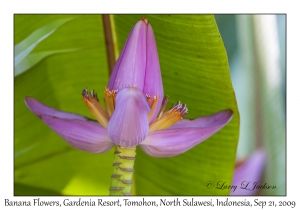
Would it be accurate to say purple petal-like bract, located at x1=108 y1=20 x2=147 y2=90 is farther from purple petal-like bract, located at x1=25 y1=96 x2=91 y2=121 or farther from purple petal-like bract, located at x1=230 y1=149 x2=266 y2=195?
purple petal-like bract, located at x1=230 y1=149 x2=266 y2=195

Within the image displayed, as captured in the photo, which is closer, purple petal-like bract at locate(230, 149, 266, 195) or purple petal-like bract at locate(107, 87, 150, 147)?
purple petal-like bract at locate(107, 87, 150, 147)

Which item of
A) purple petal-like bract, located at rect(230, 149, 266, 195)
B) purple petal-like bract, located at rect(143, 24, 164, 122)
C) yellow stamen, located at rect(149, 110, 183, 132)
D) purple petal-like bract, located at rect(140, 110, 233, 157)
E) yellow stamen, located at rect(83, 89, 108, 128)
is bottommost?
purple petal-like bract, located at rect(230, 149, 266, 195)

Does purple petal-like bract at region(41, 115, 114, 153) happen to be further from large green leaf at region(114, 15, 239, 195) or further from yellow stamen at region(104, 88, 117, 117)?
large green leaf at region(114, 15, 239, 195)

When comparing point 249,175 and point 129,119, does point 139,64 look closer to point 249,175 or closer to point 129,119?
point 129,119

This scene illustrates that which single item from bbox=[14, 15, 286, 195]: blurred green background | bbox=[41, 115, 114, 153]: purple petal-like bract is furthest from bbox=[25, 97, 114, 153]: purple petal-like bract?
bbox=[14, 15, 286, 195]: blurred green background

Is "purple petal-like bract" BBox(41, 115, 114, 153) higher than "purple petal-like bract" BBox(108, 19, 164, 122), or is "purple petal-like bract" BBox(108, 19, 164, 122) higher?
"purple petal-like bract" BBox(108, 19, 164, 122)

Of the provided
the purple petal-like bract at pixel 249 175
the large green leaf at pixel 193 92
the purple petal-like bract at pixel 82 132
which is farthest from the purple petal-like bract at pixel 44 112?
the purple petal-like bract at pixel 249 175
